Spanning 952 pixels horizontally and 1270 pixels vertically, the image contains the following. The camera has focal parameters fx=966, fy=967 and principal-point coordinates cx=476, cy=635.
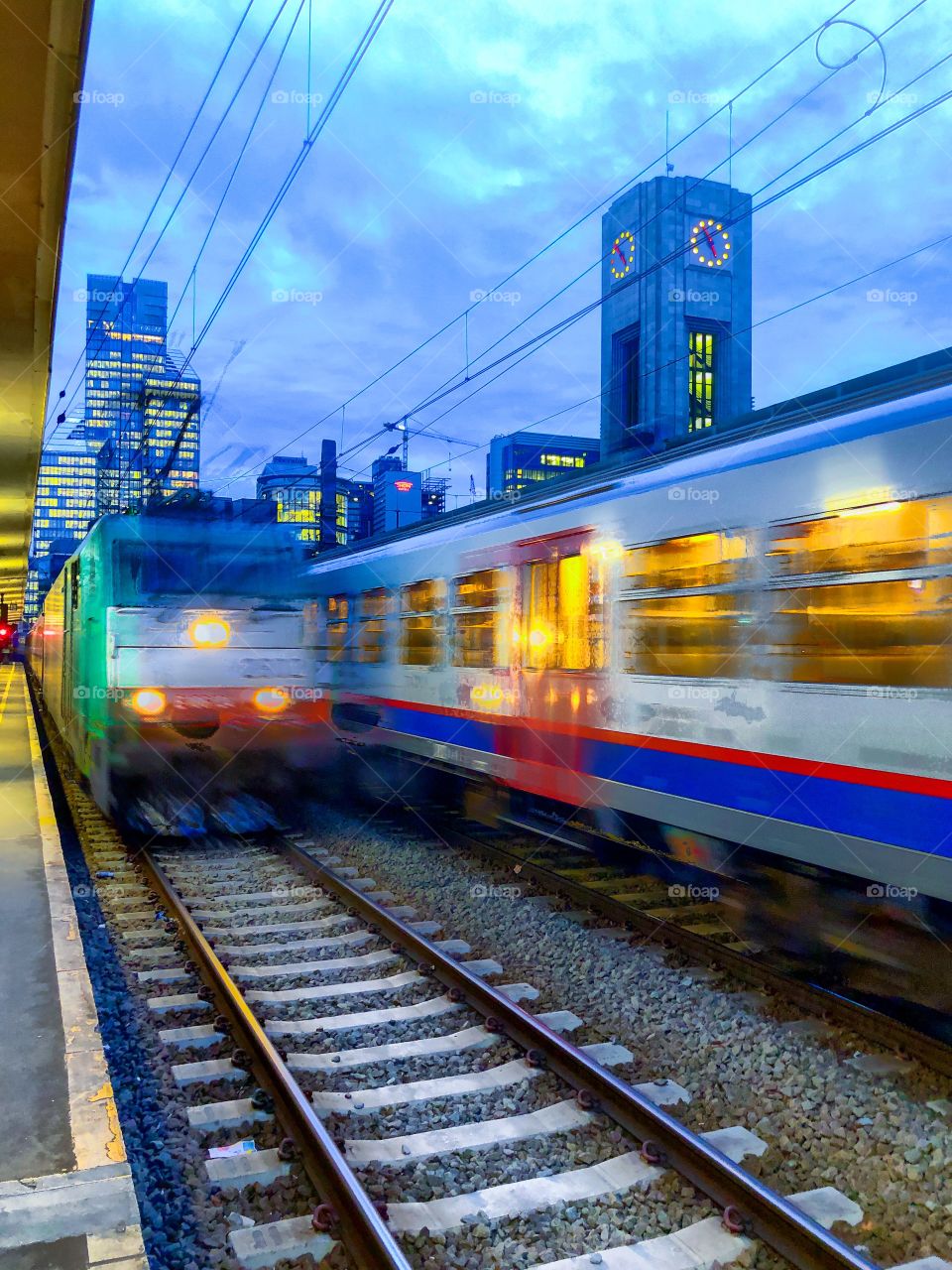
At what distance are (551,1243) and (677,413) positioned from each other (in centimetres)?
6075

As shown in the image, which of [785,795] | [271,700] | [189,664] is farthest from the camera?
[271,700]

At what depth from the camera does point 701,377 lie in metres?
65.8

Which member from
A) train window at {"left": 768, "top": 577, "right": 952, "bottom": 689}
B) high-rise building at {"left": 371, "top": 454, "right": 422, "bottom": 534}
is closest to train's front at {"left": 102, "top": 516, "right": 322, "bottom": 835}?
train window at {"left": 768, "top": 577, "right": 952, "bottom": 689}

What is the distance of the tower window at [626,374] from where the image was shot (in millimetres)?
69500

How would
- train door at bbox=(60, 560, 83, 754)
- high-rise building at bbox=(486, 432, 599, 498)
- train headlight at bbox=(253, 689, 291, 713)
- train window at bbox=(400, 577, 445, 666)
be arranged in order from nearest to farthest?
train headlight at bbox=(253, 689, 291, 713)
train window at bbox=(400, 577, 445, 666)
train door at bbox=(60, 560, 83, 754)
high-rise building at bbox=(486, 432, 599, 498)

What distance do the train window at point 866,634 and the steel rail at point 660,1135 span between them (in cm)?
233

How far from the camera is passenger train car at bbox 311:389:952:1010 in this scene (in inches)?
185

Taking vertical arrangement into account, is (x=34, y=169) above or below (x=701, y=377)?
below

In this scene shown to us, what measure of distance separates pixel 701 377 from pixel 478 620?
2416 inches

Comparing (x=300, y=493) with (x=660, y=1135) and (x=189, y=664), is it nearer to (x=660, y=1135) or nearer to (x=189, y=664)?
(x=189, y=664)

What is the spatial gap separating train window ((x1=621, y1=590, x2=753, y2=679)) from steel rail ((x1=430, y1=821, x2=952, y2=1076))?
5.36 ft

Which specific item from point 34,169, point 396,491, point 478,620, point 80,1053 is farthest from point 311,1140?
point 396,491

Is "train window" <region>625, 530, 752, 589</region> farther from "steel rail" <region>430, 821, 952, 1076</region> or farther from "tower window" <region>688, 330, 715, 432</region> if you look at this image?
"tower window" <region>688, 330, 715, 432</region>

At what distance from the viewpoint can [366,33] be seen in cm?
693
